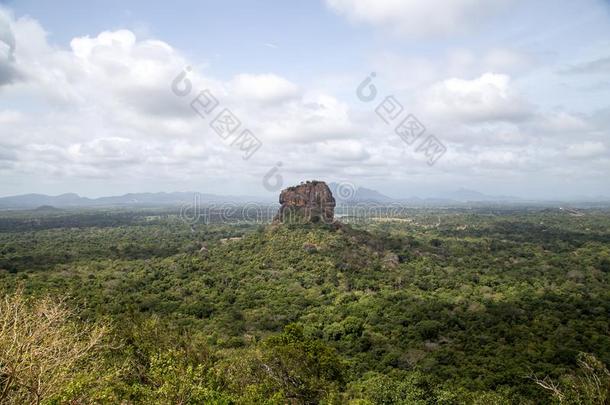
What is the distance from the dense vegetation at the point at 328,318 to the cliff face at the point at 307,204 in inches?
179

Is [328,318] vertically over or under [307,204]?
under

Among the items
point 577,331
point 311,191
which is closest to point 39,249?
point 311,191

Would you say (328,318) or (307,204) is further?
(307,204)

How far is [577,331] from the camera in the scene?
113 feet

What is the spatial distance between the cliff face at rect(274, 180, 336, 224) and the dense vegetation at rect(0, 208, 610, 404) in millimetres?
4539

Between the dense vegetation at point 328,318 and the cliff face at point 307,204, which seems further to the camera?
the cliff face at point 307,204

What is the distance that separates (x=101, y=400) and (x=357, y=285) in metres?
42.5

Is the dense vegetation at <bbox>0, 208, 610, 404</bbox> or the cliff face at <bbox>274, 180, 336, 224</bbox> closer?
the dense vegetation at <bbox>0, 208, 610, 404</bbox>

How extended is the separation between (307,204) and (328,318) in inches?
1449

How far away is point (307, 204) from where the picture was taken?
2982 inches

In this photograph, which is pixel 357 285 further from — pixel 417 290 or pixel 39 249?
pixel 39 249

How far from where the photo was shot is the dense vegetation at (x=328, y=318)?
60.3 feet

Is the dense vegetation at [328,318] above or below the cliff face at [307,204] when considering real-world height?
below

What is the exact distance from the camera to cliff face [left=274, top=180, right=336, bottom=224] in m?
74.8
